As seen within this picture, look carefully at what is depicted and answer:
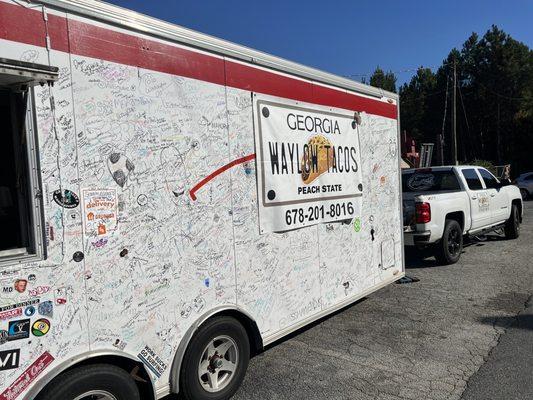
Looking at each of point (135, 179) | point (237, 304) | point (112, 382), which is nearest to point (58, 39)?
point (135, 179)

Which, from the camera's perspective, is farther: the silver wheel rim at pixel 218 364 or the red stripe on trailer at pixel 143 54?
the silver wheel rim at pixel 218 364

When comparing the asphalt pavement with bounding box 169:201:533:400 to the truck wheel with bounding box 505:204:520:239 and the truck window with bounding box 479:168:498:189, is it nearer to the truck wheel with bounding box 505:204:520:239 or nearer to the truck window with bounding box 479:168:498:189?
the truck window with bounding box 479:168:498:189

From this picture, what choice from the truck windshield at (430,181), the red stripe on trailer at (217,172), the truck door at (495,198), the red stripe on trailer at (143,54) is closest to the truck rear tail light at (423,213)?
the truck windshield at (430,181)

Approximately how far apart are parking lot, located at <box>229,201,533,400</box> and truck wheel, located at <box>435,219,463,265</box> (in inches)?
48.0

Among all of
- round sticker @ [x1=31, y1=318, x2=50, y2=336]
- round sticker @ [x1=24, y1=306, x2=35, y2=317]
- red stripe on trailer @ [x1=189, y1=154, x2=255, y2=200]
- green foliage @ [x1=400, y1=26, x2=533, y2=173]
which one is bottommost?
round sticker @ [x1=31, y1=318, x2=50, y2=336]

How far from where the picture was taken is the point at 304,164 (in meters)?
4.72

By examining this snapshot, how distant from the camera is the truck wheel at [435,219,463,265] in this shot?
9.00m

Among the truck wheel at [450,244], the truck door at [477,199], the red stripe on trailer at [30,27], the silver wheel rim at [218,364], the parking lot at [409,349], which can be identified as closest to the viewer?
the red stripe on trailer at [30,27]

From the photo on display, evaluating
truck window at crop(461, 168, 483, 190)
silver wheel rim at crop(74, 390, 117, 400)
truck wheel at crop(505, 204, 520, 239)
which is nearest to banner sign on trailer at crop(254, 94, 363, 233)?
silver wheel rim at crop(74, 390, 117, 400)

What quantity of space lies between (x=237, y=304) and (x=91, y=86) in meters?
1.96

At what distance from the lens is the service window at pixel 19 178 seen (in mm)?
2664

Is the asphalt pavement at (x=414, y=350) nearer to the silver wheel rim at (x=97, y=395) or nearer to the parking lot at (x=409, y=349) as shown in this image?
the parking lot at (x=409, y=349)

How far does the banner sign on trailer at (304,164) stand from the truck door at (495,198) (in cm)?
641

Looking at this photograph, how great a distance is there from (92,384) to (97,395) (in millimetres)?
108
